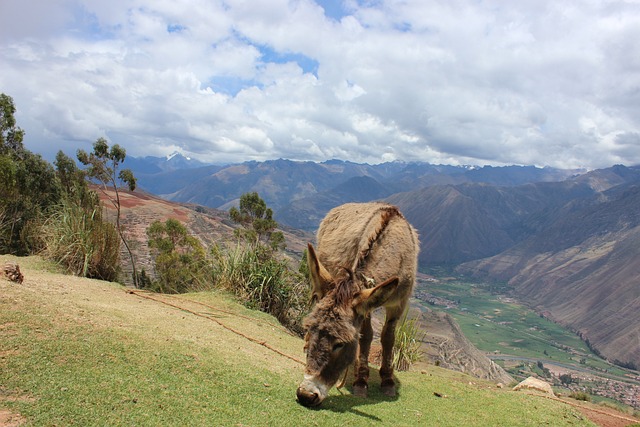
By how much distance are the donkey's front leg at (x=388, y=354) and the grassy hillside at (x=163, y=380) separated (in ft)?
0.75

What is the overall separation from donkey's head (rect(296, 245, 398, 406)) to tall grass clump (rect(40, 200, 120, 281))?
9334 mm

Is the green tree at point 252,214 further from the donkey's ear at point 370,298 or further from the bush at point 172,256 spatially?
the donkey's ear at point 370,298

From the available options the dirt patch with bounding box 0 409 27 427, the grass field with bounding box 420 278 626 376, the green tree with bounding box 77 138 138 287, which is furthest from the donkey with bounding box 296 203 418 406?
the grass field with bounding box 420 278 626 376

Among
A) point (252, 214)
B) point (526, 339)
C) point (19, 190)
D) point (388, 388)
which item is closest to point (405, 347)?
point (388, 388)

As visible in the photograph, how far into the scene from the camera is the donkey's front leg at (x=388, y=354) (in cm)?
723

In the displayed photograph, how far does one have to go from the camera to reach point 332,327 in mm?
5305

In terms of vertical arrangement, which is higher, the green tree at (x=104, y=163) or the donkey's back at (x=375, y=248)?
the green tree at (x=104, y=163)

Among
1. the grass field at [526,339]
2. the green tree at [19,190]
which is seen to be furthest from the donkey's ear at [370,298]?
the grass field at [526,339]

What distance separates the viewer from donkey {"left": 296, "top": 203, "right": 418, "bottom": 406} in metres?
5.29

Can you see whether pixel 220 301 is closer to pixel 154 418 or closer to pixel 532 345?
pixel 154 418

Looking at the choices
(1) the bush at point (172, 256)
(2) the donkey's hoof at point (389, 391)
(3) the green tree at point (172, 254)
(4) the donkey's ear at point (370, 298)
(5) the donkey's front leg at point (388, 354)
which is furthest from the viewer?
(3) the green tree at point (172, 254)

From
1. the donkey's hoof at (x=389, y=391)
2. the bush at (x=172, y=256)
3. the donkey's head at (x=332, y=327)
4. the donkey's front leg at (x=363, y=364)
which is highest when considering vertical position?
the donkey's head at (x=332, y=327)

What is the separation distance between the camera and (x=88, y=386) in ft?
14.3

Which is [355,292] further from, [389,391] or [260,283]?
[260,283]
